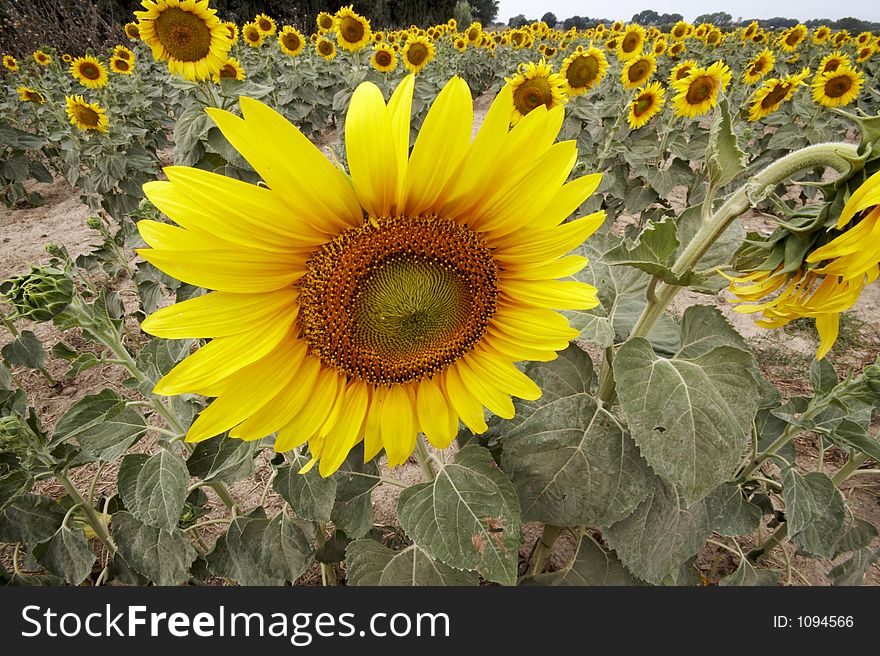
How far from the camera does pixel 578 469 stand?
4.12 feet

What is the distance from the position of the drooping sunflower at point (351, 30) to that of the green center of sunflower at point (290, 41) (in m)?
1.05

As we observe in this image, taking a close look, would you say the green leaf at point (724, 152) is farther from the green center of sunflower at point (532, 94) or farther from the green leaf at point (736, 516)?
the green center of sunflower at point (532, 94)

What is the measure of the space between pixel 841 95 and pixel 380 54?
17.5ft

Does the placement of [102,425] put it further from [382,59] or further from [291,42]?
[291,42]

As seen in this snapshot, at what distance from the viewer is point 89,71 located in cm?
606

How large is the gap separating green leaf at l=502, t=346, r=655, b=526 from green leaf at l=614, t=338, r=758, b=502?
24 centimetres

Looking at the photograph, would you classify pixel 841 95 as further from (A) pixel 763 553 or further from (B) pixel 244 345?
(B) pixel 244 345

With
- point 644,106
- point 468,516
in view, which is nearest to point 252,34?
point 644,106

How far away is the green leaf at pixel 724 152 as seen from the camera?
3.16 ft

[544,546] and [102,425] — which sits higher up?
[102,425]

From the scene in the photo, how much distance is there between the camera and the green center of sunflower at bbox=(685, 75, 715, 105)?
4.52 metres

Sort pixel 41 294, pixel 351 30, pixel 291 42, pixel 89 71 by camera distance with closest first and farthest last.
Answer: pixel 41 294 → pixel 351 30 → pixel 89 71 → pixel 291 42

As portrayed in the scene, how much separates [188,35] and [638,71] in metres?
4.04

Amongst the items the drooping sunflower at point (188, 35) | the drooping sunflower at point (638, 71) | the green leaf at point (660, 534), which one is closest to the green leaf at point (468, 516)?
the green leaf at point (660, 534)
